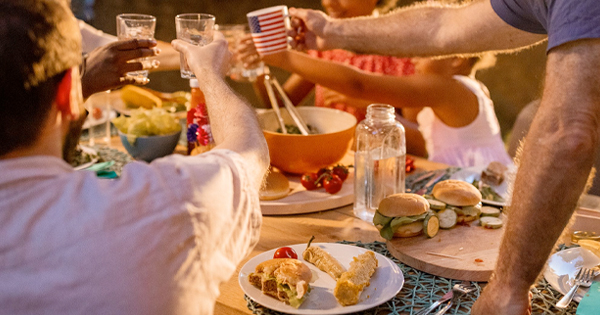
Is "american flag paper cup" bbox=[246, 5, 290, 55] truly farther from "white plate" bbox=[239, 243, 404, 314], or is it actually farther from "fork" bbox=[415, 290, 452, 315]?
"fork" bbox=[415, 290, 452, 315]

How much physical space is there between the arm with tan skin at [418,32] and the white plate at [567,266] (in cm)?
74

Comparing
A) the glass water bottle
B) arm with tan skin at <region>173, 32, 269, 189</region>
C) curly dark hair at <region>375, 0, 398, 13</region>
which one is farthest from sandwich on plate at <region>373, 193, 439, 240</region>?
curly dark hair at <region>375, 0, 398, 13</region>

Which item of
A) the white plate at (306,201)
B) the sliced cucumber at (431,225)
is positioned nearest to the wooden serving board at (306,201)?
the white plate at (306,201)

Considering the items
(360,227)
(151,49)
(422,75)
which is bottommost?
(360,227)

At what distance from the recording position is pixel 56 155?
842 millimetres

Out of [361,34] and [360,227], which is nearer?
[360,227]

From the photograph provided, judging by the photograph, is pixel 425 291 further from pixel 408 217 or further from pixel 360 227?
pixel 360 227

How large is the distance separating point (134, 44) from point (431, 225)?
3.33 feet

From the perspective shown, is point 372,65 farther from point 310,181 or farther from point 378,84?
point 310,181

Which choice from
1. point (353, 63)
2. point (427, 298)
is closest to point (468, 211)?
point (427, 298)

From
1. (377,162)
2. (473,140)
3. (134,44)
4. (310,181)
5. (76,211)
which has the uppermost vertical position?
(134,44)

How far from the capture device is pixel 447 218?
62.2 inches

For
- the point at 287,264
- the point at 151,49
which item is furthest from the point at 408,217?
the point at 151,49

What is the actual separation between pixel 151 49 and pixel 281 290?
842mm
